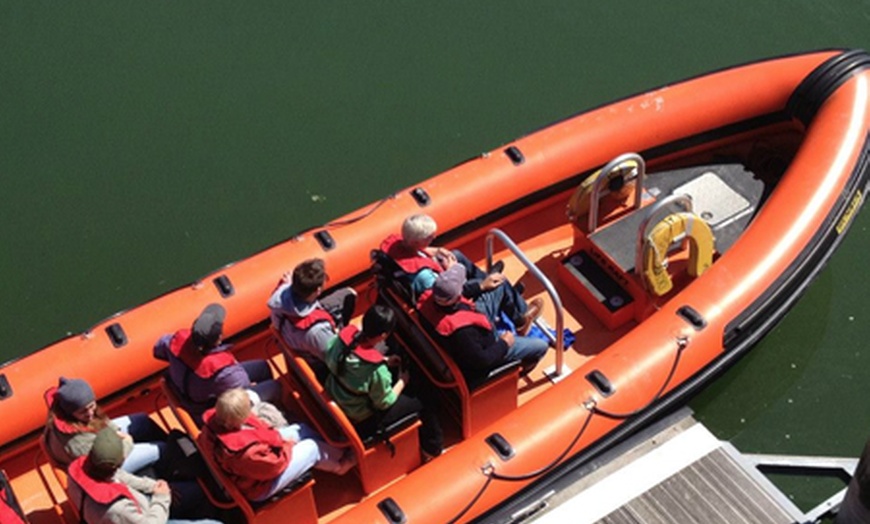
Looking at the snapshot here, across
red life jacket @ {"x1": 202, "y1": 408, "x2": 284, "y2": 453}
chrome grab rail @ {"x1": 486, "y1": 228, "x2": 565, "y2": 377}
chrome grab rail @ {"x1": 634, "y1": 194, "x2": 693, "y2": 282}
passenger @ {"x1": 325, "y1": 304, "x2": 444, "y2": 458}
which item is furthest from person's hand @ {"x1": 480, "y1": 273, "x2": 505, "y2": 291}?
red life jacket @ {"x1": 202, "y1": 408, "x2": 284, "y2": 453}

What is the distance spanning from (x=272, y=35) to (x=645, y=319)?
3.46 meters

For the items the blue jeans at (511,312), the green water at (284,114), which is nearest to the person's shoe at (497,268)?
the blue jeans at (511,312)

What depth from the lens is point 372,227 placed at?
241 inches

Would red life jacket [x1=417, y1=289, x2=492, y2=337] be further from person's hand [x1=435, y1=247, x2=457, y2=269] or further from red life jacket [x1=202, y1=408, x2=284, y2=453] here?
red life jacket [x1=202, y1=408, x2=284, y2=453]

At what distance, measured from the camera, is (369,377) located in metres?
4.96

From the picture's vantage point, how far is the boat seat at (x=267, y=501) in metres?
4.91

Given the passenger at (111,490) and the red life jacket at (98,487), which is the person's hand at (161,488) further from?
the red life jacket at (98,487)

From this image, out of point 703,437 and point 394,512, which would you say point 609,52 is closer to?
point 703,437

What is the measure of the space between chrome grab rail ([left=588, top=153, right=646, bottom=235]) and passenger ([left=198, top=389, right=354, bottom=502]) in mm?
1788

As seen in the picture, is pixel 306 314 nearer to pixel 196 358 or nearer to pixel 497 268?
pixel 196 358

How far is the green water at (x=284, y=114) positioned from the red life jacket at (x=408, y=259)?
1.81 metres

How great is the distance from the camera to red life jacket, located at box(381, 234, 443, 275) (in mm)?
5336

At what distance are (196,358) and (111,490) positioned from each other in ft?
1.99

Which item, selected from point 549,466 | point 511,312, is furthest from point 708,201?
point 549,466
